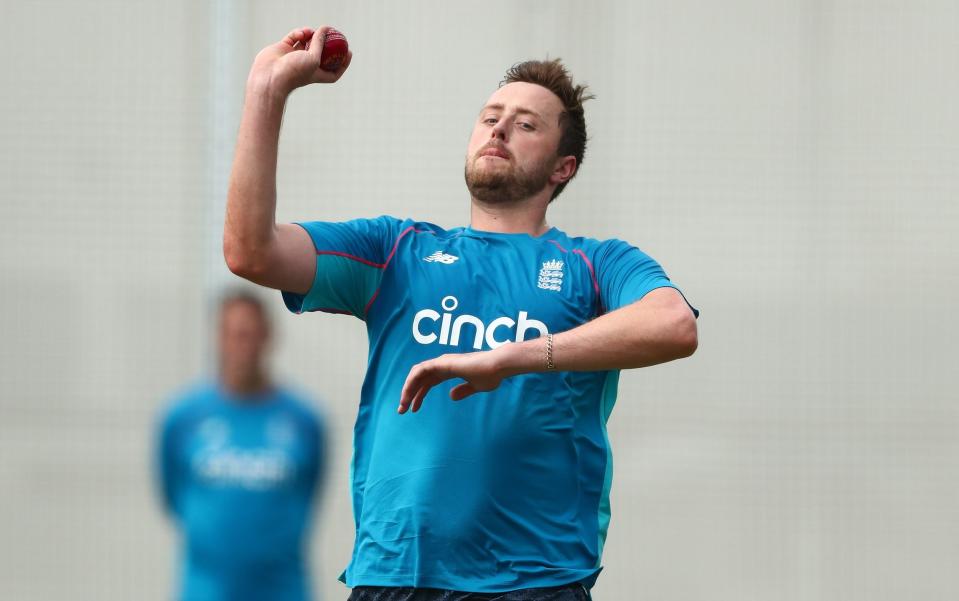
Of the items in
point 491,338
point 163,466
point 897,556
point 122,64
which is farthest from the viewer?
point 122,64

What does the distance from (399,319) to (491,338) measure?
24 cm

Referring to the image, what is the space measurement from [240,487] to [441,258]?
2228 millimetres

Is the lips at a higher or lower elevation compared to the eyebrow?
lower

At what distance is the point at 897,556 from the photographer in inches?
313

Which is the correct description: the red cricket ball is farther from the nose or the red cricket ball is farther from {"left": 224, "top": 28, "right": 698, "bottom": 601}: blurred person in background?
the nose

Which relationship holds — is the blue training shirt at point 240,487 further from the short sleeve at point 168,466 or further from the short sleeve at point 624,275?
the short sleeve at point 624,275

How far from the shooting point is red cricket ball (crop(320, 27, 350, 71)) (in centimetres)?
261

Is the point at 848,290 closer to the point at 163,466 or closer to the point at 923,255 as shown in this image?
the point at 923,255

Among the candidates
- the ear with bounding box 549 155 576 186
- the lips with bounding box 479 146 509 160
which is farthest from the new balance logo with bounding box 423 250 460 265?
the ear with bounding box 549 155 576 186

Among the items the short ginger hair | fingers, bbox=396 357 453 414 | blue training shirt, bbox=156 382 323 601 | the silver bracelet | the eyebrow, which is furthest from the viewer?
blue training shirt, bbox=156 382 323 601

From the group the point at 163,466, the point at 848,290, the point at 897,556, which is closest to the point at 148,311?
the point at 163,466

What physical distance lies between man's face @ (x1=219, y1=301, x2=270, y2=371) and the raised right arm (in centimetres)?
231

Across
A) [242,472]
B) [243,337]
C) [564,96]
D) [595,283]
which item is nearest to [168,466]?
[242,472]

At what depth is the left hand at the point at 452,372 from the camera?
7.29 feet
